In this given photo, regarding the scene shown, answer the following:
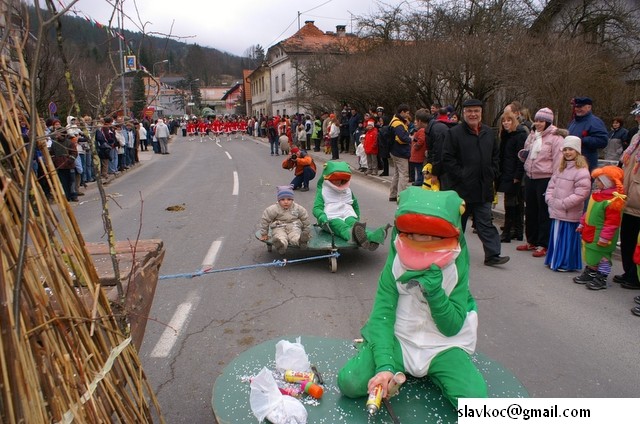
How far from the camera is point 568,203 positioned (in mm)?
5879

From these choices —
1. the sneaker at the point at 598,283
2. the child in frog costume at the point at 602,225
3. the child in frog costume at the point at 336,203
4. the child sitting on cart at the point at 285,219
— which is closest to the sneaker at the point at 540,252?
the child in frog costume at the point at 602,225

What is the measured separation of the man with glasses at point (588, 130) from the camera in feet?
22.1

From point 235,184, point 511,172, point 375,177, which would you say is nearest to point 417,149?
point 511,172

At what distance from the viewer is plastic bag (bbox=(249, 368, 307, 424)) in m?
2.72

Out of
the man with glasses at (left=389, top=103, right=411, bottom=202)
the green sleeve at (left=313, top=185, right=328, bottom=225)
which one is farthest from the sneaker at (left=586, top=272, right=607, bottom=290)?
the man with glasses at (left=389, top=103, right=411, bottom=202)

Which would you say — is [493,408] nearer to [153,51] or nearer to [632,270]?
[153,51]

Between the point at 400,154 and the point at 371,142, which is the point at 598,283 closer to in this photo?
the point at 400,154

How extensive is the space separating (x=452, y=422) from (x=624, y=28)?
21753 mm

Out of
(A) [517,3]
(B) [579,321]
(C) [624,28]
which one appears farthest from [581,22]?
(B) [579,321]

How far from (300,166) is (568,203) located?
313 inches

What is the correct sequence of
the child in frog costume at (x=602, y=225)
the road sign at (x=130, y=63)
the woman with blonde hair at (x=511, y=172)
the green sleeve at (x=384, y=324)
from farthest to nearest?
the woman with blonde hair at (x=511, y=172), the child in frog costume at (x=602, y=225), the green sleeve at (x=384, y=324), the road sign at (x=130, y=63)

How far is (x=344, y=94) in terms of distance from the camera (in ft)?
76.8

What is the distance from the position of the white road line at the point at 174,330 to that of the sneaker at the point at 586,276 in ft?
14.1

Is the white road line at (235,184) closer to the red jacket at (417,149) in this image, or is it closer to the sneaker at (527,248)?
the red jacket at (417,149)
